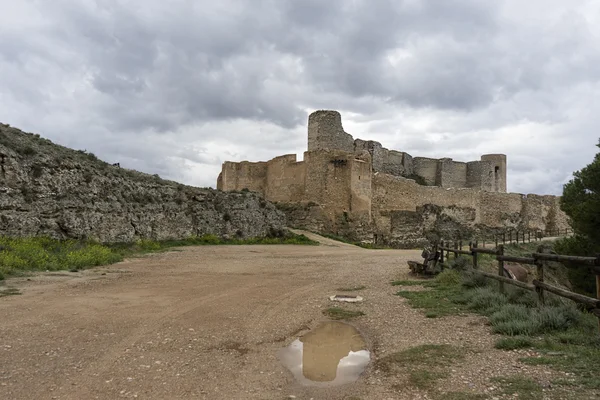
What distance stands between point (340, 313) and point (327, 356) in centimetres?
229

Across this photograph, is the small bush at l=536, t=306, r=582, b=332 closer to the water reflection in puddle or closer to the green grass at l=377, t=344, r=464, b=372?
the green grass at l=377, t=344, r=464, b=372

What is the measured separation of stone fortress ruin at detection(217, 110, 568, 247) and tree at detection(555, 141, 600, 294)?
1611 cm

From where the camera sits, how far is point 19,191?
16.3m

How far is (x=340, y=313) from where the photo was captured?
7.88 metres

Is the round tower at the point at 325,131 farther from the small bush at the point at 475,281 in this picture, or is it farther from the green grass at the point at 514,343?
the green grass at the point at 514,343

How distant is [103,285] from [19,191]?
8435 mm

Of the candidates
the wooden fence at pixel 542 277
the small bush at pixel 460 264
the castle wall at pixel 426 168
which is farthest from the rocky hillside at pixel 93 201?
the castle wall at pixel 426 168

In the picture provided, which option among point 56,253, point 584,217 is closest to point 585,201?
point 584,217

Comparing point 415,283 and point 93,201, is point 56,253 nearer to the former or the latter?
point 93,201

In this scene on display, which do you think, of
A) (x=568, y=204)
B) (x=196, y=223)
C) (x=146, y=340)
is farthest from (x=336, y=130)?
(x=146, y=340)

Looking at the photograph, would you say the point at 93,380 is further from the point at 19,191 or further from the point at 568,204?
the point at 568,204

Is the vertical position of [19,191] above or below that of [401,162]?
below

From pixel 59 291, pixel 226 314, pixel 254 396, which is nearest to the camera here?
pixel 254 396

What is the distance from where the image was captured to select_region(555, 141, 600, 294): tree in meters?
16.4
